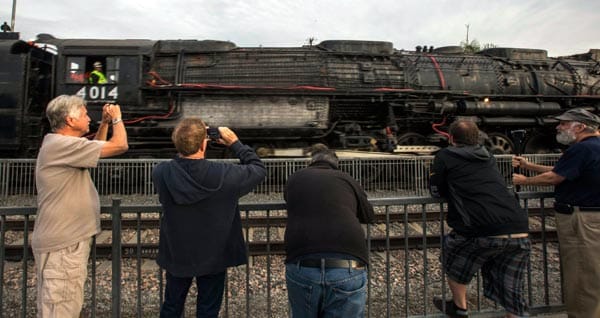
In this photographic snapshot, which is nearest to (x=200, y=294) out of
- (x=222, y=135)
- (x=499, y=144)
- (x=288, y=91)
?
(x=222, y=135)

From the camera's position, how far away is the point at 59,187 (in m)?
2.34

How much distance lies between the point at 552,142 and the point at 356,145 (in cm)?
697

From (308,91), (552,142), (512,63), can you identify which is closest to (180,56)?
(308,91)

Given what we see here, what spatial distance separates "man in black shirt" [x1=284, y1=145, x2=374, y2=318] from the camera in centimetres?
214

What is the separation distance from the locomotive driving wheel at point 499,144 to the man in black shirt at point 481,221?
29.0 feet

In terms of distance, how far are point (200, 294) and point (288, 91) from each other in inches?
301

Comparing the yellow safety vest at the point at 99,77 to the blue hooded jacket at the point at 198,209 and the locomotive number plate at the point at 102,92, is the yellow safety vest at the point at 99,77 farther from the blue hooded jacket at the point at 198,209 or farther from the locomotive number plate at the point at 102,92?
the blue hooded jacket at the point at 198,209

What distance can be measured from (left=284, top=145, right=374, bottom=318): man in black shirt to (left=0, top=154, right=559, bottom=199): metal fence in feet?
22.8

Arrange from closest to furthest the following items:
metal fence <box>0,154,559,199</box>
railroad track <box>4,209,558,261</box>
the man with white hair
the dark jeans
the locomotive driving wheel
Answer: the dark jeans < the man with white hair < railroad track <box>4,209,558,261</box> < metal fence <box>0,154,559,199</box> < the locomotive driving wheel

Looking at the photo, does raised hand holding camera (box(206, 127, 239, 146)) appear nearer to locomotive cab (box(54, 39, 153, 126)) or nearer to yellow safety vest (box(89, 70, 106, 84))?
locomotive cab (box(54, 39, 153, 126))

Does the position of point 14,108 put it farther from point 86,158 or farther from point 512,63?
point 512,63

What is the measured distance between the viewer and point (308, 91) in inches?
380

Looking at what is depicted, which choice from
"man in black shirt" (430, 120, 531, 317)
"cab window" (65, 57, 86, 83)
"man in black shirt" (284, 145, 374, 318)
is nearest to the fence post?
"man in black shirt" (284, 145, 374, 318)

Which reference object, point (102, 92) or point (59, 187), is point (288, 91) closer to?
point (102, 92)
